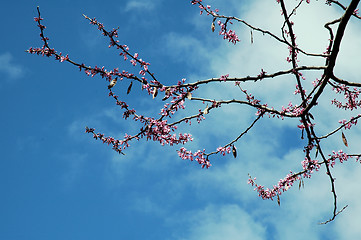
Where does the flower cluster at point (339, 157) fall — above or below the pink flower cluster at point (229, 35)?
below

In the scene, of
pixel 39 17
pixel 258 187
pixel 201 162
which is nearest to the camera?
pixel 39 17

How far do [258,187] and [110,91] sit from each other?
3665 mm

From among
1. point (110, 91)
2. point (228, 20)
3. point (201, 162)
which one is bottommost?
point (201, 162)

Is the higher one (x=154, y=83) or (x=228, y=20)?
(x=228, y=20)

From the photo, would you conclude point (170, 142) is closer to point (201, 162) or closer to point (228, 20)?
point (201, 162)

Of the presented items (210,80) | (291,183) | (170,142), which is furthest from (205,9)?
(291,183)

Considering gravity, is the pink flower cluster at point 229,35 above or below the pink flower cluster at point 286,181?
above

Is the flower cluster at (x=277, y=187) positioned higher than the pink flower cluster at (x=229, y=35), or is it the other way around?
the pink flower cluster at (x=229, y=35)

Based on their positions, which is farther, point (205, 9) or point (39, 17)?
point (205, 9)

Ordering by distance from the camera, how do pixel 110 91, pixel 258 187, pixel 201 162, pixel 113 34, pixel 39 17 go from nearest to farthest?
pixel 39 17, pixel 113 34, pixel 110 91, pixel 201 162, pixel 258 187

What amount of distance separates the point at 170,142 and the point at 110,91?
1.26m

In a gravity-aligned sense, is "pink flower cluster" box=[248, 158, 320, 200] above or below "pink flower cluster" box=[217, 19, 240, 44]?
below

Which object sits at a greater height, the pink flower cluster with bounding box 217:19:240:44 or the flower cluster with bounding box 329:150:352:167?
the pink flower cluster with bounding box 217:19:240:44

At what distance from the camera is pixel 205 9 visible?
18.8 ft
